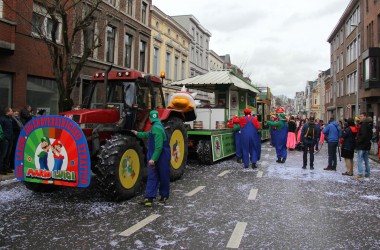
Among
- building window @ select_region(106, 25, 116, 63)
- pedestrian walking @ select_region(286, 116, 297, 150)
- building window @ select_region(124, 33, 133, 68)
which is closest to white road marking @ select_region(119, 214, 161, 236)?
→ pedestrian walking @ select_region(286, 116, 297, 150)

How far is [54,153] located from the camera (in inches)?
234

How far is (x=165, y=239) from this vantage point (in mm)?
4496

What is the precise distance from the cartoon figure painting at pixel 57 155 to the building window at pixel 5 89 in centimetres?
963

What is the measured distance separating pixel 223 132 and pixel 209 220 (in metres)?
7.00

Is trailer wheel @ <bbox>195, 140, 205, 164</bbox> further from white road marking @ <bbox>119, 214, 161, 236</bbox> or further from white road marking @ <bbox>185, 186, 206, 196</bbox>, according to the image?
white road marking @ <bbox>119, 214, 161, 236</bbox>

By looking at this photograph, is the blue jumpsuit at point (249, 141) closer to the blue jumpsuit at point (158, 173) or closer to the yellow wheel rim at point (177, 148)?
the yellow wheel rim at point (177, 148)

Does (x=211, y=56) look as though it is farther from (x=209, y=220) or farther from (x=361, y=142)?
(x=209, y=220)

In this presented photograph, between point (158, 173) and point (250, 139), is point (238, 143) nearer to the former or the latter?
point (250, 139)

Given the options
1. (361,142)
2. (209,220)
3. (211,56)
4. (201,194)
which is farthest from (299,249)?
(211,56)

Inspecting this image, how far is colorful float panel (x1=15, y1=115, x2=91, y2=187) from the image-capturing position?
19.0 ft

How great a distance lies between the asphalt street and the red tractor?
48cm

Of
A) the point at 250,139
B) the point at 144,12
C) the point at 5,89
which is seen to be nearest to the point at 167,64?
the point at 144,12

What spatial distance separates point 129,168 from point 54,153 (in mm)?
1393

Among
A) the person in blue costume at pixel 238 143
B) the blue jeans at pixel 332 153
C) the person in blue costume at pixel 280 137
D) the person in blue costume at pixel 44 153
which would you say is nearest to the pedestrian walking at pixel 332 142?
the blue jeans at pixel 332 153
